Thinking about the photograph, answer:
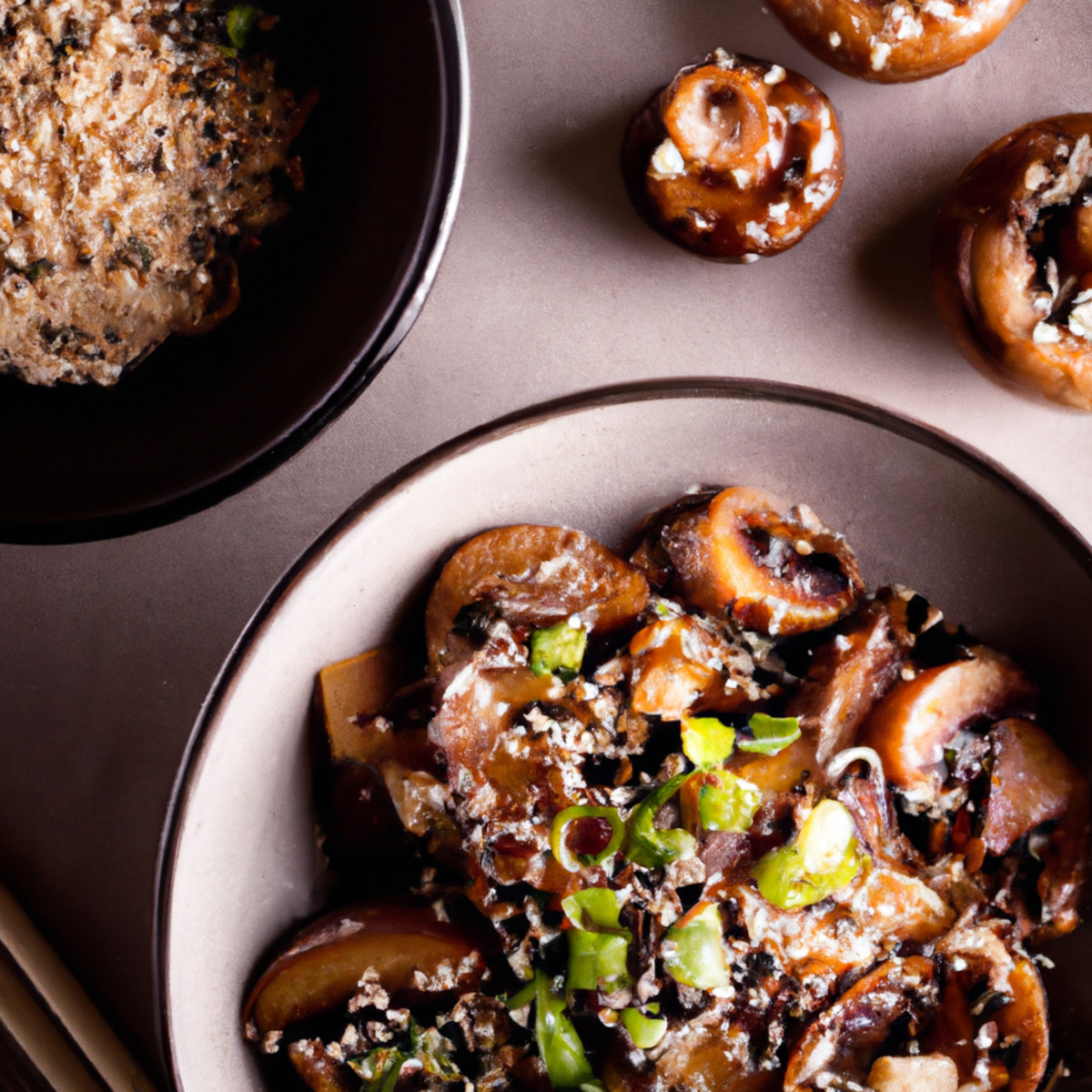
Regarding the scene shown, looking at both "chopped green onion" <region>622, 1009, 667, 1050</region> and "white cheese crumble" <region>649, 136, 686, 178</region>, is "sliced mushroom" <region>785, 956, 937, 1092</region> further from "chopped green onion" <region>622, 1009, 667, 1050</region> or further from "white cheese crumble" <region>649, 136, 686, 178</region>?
"white cheese crumble" <region>649, 136, 686, 178</region>

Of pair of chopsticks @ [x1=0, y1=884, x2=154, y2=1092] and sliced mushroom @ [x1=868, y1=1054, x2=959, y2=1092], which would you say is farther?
pair of chopsticks @ [x1=0, y1=884, x2=154, y2=1092]

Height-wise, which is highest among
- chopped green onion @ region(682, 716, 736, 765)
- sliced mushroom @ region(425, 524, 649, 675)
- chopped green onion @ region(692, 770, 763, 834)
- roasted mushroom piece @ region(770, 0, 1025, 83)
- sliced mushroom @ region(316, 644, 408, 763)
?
roasted mushroom piece @ region(770, 0, 1025, 83)

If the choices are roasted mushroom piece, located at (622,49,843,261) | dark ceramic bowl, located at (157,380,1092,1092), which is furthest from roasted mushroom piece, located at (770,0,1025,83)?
dark ceramic bowl, located at (157,380,1092,1092)

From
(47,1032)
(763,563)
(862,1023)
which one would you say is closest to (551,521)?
(763,563)

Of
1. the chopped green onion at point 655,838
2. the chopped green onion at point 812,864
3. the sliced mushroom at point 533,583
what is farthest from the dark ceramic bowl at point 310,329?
the chopped green onion at point 812,864

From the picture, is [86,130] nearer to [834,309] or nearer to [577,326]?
[577,326]

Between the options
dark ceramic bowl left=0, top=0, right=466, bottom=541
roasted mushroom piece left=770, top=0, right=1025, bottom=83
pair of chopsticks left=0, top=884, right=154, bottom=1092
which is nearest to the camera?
dark ceramic bowl left=0, top=0, right=466, bottom=541
